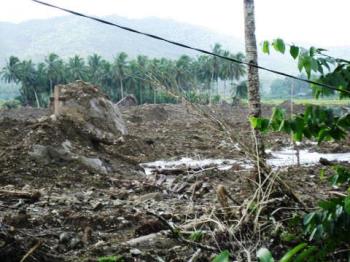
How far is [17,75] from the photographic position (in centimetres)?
6284

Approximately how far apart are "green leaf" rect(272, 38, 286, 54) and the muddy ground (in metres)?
1.61

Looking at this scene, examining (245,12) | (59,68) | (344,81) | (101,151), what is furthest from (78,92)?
(59,68)

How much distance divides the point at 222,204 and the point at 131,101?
172ft

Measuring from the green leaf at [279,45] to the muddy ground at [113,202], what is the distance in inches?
63.4

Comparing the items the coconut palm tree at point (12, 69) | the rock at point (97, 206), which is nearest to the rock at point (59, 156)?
the rock at point (97, 206)

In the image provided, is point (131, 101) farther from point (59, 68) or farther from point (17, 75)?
point (17, 75)

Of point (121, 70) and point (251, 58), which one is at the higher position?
point (121, 70)

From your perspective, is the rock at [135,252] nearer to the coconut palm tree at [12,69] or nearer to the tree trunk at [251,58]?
the tree trunk at [251,58]

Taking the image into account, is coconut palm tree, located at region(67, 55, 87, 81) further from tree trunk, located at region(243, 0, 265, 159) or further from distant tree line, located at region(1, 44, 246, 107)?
tree trunk, located at region(243, 0, 265, 159)

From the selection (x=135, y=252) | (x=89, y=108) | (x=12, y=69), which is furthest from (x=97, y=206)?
(x=12, y=69)

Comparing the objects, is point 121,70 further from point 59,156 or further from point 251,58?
point 251,58

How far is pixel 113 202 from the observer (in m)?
8.04

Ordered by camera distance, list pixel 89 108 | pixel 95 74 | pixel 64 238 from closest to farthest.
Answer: pixel 64 238
pixel 89 108
pixel 95 74

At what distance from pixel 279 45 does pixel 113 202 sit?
5.27 metres
